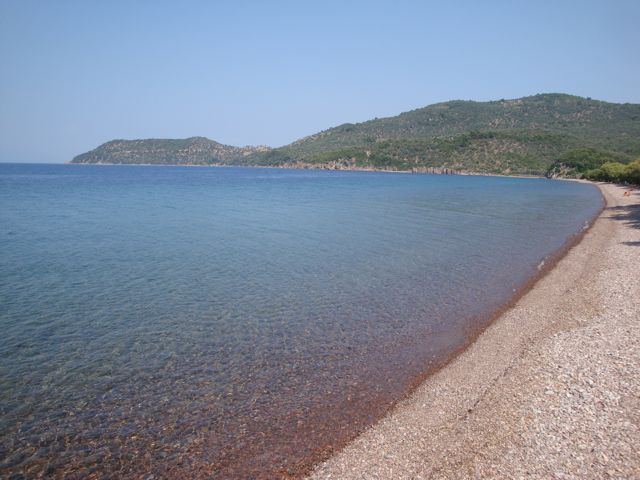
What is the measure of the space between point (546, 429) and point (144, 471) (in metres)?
6.54

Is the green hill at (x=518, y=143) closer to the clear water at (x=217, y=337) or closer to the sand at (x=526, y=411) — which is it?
the clear water at (x=217, y=337)

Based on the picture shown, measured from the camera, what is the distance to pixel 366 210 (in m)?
42.1

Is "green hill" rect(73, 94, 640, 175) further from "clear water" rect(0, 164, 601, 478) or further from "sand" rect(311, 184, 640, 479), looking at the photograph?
"sand" rect(311, 184, 640, 479)

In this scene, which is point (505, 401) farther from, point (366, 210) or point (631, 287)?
point (366, 210)

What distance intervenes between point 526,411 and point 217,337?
755 centimetres

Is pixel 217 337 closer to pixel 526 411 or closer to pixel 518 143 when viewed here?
pixel 526 411

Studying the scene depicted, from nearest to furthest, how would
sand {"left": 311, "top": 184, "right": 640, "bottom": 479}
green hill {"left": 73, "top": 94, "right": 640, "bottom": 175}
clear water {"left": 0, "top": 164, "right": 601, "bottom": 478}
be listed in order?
sand {"left": 311, "top": 184, "right": 640, "bottom": 479} → clear water {"left": 0, "top": 164, "right": 601, "bottom": 478} → green hill {"left": 73, "top": 94, "right": 640, "bottom": 175}

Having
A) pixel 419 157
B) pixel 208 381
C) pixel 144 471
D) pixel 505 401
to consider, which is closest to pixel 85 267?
pixel 208 381

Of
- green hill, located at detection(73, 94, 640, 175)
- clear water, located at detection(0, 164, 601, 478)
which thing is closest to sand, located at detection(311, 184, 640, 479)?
clear water, located at detection(0, 164, 601, 478)

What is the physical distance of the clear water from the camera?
7.18 meters

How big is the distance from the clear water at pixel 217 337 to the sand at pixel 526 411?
774mm

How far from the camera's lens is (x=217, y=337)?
37.4ft

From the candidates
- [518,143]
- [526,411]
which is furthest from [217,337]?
[518,143]

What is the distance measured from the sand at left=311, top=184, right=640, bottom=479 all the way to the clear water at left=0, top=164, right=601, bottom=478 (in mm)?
774
